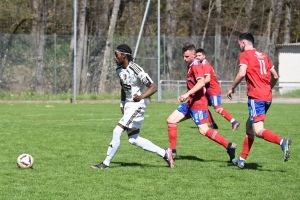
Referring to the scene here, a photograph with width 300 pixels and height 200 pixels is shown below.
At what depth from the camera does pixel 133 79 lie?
9.56 meters

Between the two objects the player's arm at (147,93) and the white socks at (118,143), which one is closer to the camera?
the player's arm at (147,93)

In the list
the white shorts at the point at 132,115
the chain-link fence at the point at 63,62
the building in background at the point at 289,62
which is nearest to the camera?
the white shorts at the point at 132,115

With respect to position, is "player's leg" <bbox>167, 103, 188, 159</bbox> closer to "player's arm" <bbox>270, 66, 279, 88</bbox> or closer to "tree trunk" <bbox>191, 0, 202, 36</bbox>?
"player's arm" <bbox>270, 66, 279, 88</bbox>

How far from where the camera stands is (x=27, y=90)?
3111 cm

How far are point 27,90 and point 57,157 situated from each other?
67.6 feet

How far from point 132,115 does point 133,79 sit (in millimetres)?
480

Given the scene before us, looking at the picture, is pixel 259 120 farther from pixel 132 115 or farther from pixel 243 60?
pixel 132 115

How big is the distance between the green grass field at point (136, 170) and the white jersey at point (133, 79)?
1061mm

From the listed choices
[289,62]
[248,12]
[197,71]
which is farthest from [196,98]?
[248,12]

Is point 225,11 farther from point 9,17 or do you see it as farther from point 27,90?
point 27,90

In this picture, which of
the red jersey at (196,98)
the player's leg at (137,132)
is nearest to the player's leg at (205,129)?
the red jersey at (196,98)

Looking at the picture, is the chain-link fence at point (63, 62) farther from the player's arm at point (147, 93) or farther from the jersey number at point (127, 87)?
the player's arm at point (147, 93)

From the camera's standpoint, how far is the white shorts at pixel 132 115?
31.3ft

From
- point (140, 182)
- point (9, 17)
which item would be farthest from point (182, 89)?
point (140, 182)
